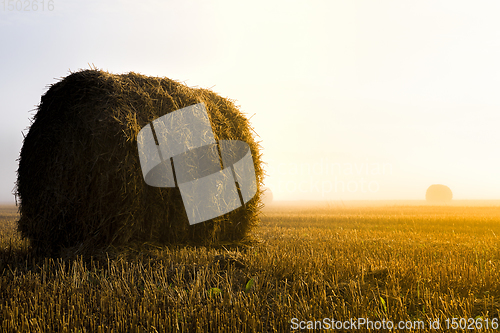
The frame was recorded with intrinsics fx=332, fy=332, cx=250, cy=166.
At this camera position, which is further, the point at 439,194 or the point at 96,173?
the point at 439,194

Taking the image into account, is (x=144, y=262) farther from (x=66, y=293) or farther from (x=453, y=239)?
(x=453, y=239)

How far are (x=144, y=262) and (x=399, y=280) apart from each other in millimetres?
3952

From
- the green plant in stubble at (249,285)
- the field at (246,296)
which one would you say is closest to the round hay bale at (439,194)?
the field at (246,296)

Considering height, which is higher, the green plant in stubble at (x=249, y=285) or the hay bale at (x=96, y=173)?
the hay bale at (x=96, y=173)

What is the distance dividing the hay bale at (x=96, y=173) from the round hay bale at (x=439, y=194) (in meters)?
48.9

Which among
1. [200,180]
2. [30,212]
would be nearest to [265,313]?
[200,180]

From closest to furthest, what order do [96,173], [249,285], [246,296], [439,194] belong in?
[246,296]
[249,285]
[96,173]
[439,194]

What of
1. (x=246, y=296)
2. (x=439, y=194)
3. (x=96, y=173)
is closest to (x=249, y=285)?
(x=246, y=296)

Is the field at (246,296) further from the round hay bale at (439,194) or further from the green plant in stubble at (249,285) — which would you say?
the round hay bale at (439,194)

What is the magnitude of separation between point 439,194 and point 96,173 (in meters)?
51.6

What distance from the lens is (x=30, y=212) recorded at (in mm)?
6543

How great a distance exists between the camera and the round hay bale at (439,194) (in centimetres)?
4731

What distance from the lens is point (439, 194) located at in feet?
157

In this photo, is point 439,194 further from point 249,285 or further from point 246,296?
point 246,296
